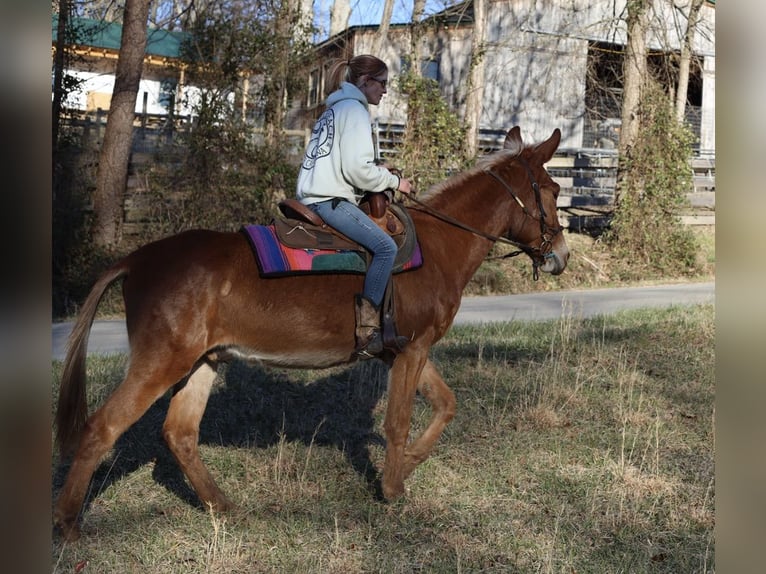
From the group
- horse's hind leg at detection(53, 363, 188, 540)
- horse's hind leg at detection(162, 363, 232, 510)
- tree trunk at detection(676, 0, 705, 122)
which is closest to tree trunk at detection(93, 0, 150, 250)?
horse's hind leg at detection(162, 363, 232, 510)

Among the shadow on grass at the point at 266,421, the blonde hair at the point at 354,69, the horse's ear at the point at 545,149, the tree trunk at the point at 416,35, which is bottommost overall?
the shadow on grass at the point at 266,421

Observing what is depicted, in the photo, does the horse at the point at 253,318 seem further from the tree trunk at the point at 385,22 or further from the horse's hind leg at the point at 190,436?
the tree trunk at the point at 385,22

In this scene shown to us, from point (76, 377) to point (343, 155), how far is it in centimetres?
213

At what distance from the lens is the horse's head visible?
20.4 feet

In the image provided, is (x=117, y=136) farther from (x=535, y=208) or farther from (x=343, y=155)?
(x=343, y=155)

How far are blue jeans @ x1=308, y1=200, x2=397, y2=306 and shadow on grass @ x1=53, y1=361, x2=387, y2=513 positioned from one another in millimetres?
1165

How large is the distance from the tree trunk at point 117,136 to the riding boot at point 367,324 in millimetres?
10255

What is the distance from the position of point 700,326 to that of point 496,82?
18508 millimetres

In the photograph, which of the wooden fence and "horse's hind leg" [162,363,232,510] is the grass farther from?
the wooden fence

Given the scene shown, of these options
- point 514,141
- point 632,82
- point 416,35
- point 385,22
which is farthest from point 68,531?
point 385,22

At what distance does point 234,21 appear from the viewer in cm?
1530

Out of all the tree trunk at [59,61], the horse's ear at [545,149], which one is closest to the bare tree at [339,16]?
the tree trunk at [59,61]

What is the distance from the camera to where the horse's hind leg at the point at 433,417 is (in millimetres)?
5773
